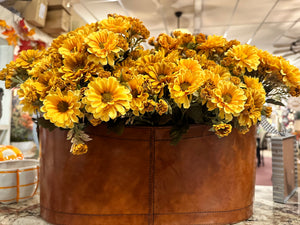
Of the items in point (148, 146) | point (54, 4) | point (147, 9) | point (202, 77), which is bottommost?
point (148, 146)

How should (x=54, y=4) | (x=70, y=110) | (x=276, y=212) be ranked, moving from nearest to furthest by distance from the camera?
1. (x=70, y=110)
2. (x=276, y=212)
3. (x=54, y=4)

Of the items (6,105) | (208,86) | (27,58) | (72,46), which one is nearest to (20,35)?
(6,105)

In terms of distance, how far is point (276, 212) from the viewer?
0.73 m

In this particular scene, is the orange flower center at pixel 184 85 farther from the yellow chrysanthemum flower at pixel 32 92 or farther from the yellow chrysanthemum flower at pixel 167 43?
the yellow chrysanthemum flower at pixel 32 92

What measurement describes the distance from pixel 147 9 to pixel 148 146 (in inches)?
155

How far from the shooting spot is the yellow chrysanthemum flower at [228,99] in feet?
1.56

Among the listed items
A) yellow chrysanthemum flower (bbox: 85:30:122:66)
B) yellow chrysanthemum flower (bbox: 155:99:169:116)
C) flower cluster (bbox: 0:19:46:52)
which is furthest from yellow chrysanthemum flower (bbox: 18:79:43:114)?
flower cluster (bbox: 0:19:46:52)

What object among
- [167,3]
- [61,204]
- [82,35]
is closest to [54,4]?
[82,35]

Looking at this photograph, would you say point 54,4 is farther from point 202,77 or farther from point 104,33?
point 202,77

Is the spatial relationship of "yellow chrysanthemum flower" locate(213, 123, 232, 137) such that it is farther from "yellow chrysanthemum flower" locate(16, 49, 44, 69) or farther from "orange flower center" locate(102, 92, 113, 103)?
"yellow chrysanthemum flower" locate(16, 49, 44, 69)

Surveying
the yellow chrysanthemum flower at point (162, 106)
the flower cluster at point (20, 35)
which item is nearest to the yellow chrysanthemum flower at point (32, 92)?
the yellow chrysanthemum flower at point (162, 106)

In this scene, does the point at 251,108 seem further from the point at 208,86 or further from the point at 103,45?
the point at 103,45

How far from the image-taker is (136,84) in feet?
1.59

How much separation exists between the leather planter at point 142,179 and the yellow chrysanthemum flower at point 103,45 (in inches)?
6.0
